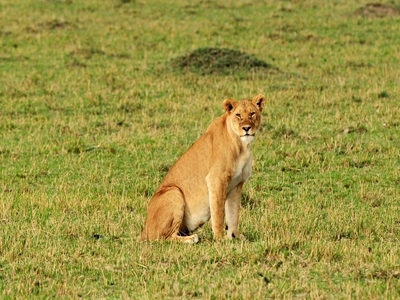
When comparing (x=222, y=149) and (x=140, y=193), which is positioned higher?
(x=222, y=149)

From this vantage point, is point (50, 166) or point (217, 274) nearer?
point (217, 274)

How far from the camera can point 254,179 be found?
1259cm

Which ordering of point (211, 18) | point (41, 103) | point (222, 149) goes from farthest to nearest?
point (211, 18) < point (41, 103) < point (222, 149)

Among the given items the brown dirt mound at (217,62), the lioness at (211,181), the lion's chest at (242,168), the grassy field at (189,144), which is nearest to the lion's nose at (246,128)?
the lioness at (211,181)

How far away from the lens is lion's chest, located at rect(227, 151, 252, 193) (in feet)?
28.6

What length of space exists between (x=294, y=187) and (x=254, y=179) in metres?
0.66

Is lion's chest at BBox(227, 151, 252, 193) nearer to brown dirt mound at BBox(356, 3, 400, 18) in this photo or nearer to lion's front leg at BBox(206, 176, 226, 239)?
lion's front leg at BBox(206, 176, 226, 239)

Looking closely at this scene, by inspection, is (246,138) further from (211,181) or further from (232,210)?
(232,210)

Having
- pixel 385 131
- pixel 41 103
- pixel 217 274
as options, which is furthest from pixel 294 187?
pixel 41 103

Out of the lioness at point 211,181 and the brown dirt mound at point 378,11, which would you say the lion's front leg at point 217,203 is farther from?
the brown dirt mound at point 378,11

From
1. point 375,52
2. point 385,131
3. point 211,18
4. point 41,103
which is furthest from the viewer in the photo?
point 211,18

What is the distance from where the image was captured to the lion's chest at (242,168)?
28.6ft

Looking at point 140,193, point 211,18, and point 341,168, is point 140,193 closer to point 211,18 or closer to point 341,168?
point 341,168

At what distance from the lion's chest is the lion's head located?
7.3 inches
